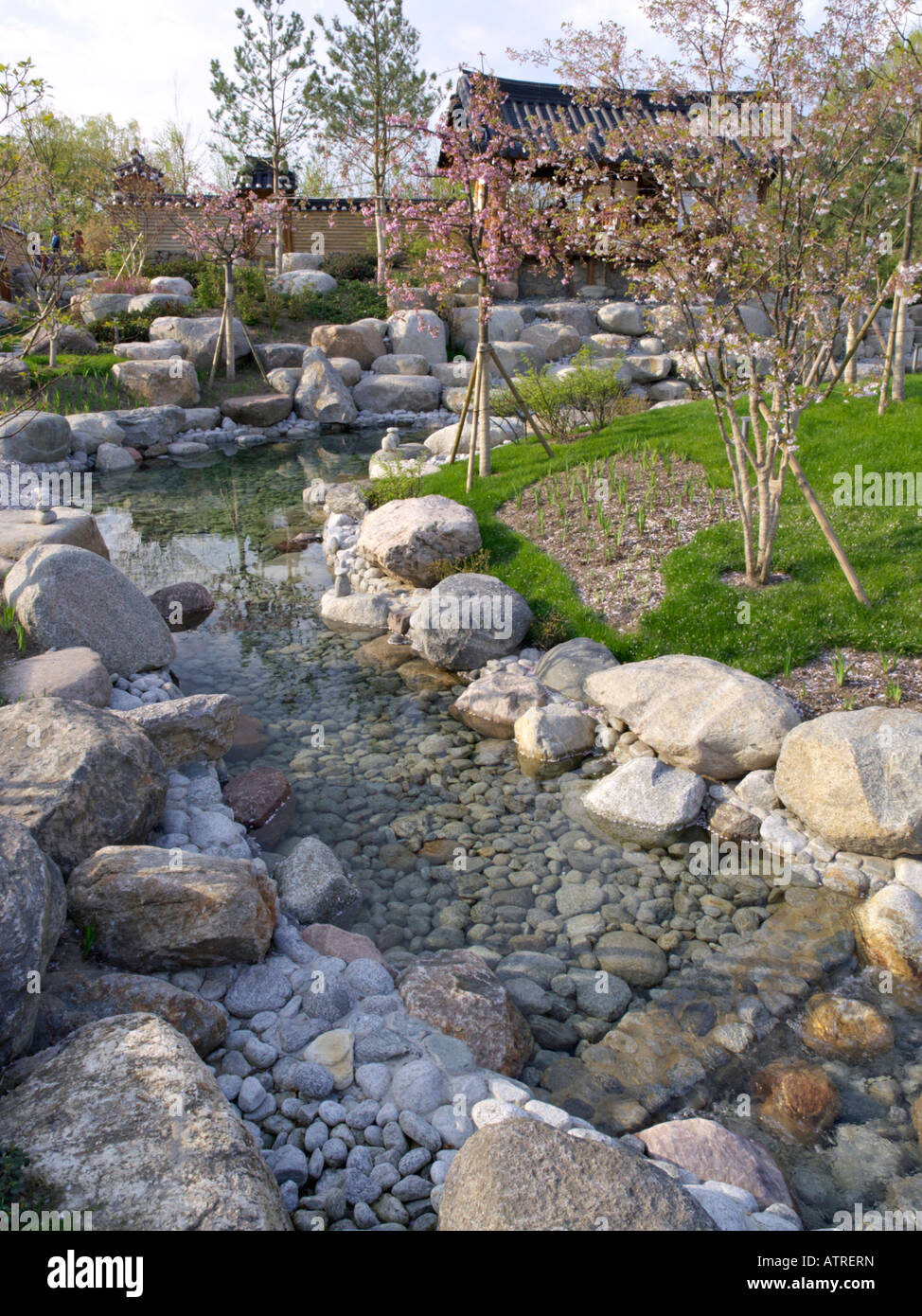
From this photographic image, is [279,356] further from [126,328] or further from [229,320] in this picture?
[126,328]

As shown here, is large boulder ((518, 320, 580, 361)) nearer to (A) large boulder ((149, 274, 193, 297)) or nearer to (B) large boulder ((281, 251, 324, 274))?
(B) large boulder ((281, 251, 324, 274))

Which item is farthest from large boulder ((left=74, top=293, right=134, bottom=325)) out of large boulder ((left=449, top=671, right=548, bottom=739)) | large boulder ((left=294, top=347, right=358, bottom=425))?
large boulder ((left=449, top=671, right=548, bottom=739))

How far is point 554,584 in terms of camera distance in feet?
31.7

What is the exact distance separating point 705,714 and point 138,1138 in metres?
5.12

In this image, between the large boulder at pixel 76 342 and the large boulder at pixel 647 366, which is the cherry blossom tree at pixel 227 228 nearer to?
the large boulder at pixel 76 342

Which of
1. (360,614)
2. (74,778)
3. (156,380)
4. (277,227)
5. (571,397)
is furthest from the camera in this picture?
(277,227)

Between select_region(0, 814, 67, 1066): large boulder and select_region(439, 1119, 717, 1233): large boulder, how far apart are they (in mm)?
1866

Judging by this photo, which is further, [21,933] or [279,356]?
[279,356]

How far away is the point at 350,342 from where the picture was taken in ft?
80.0

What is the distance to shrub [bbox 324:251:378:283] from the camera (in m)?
30.8

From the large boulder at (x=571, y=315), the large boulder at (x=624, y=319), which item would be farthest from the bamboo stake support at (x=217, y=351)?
the large boulder at (x=624, y=319)

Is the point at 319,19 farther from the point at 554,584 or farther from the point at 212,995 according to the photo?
the point at 212,995
